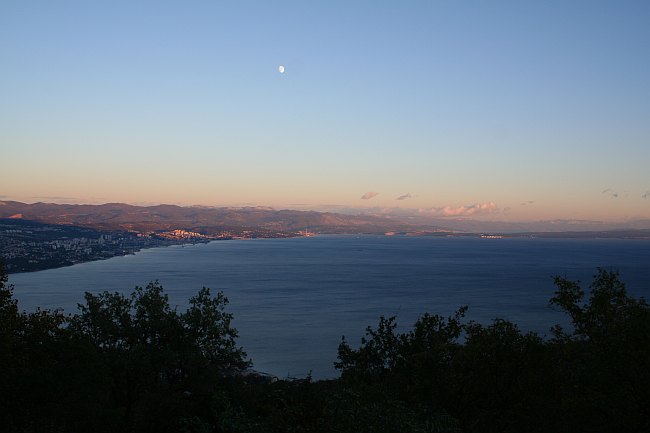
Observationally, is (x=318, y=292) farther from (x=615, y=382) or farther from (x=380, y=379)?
(x=615, y=382)

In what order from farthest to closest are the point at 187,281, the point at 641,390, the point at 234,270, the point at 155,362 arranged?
the point at 234,270 → the point at 187,281 → the point at 155,362 → the point at 641,390

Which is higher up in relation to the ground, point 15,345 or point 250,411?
point 15,345

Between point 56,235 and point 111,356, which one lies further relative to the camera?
point 56,235

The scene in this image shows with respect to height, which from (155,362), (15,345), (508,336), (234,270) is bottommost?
(234,270)

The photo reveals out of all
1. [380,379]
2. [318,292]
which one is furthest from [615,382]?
[318,292]

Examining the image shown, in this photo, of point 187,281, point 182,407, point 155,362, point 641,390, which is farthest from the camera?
point 187,281

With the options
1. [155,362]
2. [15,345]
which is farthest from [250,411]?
[15,345]

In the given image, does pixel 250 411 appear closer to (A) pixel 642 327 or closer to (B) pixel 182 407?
(B) pixel 182 407

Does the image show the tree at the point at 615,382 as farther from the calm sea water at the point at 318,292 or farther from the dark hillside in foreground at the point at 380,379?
the calm sea water at the point at 318,292
